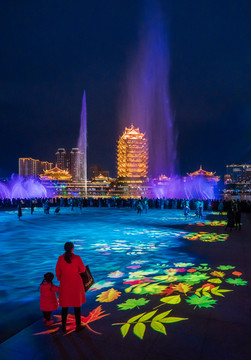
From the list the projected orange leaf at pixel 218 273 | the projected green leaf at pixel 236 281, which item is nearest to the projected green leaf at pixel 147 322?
the projected green leaf at pixel 236 281

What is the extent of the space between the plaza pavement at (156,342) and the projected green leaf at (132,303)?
55cm

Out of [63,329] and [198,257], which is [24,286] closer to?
[63,329]

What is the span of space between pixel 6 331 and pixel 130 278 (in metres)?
3.23

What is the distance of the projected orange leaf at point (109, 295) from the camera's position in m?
5.57

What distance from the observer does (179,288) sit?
242 inches

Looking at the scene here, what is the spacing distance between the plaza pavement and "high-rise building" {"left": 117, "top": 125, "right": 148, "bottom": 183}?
98634 millimetres

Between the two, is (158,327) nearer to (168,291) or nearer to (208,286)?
(168,291)

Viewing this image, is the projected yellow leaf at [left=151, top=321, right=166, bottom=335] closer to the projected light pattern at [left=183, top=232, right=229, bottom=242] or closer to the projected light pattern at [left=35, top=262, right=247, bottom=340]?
the projected light pattern at [left=35, top=262, right=247, bottom=340]

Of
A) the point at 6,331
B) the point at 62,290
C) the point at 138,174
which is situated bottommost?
the point at 6,331

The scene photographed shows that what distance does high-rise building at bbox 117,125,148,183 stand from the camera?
103250 millimetres

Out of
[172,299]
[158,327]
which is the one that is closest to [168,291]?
[172,299]

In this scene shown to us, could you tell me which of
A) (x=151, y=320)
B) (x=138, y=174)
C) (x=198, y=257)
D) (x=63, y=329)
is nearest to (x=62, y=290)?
(x=63, y=329)

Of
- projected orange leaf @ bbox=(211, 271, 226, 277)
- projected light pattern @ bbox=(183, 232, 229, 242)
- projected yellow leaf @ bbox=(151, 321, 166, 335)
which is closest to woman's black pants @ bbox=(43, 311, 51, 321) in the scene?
projected yellow leaf @ bbox=(151, 321, 166, 335)

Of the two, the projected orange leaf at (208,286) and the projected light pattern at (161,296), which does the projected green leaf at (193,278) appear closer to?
the projected light pattern at (161,296)
